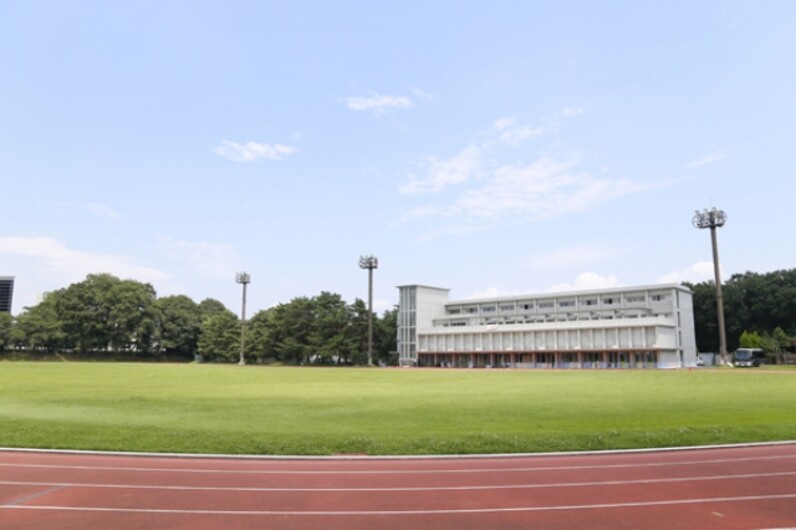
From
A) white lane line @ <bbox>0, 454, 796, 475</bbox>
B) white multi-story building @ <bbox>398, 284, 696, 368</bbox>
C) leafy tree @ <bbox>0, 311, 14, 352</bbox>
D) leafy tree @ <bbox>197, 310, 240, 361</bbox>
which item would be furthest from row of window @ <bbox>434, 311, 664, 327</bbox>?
white lane line @ <bbox>0, 454, 796, 475</bbox>

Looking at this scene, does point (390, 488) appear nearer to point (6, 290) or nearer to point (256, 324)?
point (256, 324)

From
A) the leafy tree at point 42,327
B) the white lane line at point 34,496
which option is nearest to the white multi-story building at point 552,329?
the leafy tree at point 42,327

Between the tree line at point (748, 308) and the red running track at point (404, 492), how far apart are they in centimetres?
9230

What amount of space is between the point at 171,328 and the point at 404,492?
11931cm

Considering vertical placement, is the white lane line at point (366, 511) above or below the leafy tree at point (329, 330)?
below

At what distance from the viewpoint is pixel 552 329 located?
9500 cm

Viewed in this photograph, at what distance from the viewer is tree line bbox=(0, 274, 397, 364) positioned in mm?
106375

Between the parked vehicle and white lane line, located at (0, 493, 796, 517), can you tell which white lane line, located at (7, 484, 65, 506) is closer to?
white lane line, located at (0, 493, 796, 517)

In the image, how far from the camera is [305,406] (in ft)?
86.8

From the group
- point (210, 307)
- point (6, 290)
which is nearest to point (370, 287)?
point (210, 307)

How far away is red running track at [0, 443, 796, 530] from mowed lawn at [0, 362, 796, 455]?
1240mm

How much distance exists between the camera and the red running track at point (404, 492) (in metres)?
9.51

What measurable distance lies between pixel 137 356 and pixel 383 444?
114 metres

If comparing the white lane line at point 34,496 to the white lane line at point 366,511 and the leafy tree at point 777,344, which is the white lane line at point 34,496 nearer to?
the white lane line at point 366,511
